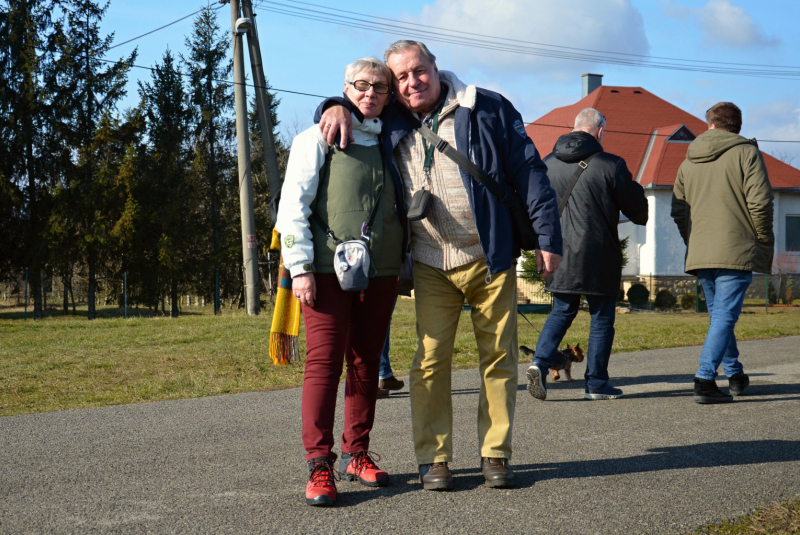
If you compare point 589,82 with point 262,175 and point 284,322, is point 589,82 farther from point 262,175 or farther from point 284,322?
point 284,322

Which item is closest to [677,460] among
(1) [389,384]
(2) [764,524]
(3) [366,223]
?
(2) [764,524]

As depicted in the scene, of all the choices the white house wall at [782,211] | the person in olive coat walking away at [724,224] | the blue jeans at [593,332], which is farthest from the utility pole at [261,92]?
the white house wall at [782,211]

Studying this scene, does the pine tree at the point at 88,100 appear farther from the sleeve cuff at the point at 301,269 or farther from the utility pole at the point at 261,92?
the sleeve cuff at the point at 301,269

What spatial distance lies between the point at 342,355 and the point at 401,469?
760mm

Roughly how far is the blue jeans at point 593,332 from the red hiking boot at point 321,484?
2.76 metres

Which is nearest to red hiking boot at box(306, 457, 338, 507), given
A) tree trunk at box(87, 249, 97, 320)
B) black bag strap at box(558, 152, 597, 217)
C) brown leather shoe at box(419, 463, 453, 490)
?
brown leather shoe at box(419, 463, 453, 490)

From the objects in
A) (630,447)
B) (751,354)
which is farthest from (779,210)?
(630,447)

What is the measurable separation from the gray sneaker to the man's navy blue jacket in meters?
2.21

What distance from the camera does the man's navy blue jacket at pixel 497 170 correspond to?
3.61 m

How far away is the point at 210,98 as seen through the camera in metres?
33.9

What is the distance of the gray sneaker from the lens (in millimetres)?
5688

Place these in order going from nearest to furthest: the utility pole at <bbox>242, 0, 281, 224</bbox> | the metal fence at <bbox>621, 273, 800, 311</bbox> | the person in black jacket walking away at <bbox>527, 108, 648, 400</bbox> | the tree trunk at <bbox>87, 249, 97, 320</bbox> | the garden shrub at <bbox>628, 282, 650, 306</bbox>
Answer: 1. the person in black jacket walking away at <bbox>527, 108, 648, 400</bbox>
2. the utility pole at <bbox>242, 0, 281, 224</bbox>
3. the garden shrub at <bbox>628, 282, 650, 306</bbox>
4. the metal fence at <bbox>621, 273, 800, 311</bbox>
5. the tree trunk at <bbox>87, 249, 97, 320</bbox>

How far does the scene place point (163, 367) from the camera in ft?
27.2

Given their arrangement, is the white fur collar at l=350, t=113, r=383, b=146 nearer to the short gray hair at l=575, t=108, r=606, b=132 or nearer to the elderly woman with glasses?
the elderly woman with glasses
